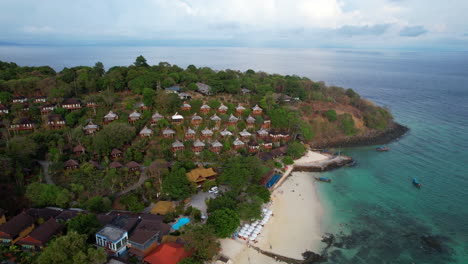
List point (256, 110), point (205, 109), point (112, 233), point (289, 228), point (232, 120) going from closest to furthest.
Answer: point (112, 233) < point (289, 228) < point (232, 120) < point (205, 109) < point (256, 110)

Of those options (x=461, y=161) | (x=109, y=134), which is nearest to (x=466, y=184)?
(x=461, y=161)

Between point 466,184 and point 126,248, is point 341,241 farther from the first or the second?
point 466,184

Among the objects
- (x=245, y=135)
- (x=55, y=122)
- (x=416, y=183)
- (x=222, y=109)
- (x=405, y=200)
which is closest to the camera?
(x=405, y=200)

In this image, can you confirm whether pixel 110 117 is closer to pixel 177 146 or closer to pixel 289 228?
pixel 177 146

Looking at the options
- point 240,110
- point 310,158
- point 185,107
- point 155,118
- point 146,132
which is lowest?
point 310,158

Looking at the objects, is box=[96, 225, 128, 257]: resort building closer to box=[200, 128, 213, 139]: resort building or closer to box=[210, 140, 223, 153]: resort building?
box=[210, 140, 223, 153]: resort building

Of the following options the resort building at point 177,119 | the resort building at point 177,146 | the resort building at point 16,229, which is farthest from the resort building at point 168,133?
the resort building at point 16,229

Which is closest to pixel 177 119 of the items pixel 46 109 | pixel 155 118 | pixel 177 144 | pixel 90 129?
pixel 155 118
